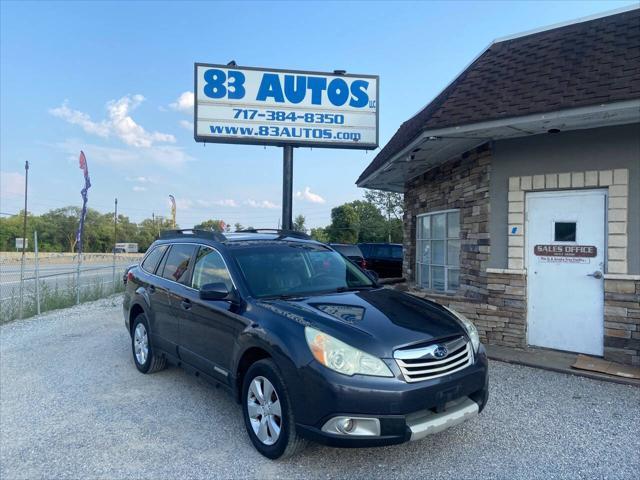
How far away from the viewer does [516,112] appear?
18.4ft

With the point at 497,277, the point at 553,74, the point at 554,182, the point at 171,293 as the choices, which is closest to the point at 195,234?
the point at 171,293

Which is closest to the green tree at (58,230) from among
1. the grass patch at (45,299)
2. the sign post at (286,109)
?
the grass patch at (45,299)

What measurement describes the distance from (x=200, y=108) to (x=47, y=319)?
19.4 ft

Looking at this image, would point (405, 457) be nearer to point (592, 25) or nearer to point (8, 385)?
point (8, 385)

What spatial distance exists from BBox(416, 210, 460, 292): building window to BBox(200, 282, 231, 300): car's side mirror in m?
5.58

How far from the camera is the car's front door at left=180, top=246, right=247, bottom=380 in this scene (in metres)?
3.97

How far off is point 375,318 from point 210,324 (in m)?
1.67

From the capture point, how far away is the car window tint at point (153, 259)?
5.82 meters

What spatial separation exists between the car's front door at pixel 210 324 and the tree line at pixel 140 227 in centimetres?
1868

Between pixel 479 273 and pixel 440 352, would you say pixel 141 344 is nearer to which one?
pixel 440 352

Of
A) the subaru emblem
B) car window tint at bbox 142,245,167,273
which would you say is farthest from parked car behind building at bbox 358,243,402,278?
the subaru emblem

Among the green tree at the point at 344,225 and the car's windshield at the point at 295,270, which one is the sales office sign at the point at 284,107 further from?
the green tree at the point at 344,225

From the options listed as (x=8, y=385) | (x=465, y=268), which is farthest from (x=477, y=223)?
(x=8, y=385)

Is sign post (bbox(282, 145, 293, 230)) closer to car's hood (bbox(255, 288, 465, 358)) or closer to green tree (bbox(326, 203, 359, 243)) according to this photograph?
car's hood (bbox(255, 288, 465, 358))
